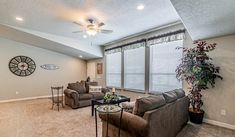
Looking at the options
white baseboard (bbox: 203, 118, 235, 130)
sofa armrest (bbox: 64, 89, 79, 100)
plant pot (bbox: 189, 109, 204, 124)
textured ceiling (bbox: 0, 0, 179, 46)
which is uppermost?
textured ceiling (bbox: 0, 0, 179, 46)

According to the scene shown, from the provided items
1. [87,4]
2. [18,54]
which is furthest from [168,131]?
[18,54]

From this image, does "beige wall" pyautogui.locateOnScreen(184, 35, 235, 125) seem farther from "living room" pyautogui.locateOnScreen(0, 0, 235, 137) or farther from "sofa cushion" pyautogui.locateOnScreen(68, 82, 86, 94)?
"sofa cushion" pyautogui.locateOnScreen(68, 82, 86, 94)

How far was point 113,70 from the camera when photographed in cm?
686

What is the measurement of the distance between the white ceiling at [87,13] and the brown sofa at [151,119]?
206 centimetres

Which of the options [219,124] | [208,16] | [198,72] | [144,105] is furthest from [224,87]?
[144,105]

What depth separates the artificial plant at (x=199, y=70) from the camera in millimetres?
3363

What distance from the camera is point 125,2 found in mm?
2965

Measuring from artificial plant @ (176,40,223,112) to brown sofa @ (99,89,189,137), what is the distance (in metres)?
0.97

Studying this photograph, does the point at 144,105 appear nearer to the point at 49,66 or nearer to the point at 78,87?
the point at 78,87

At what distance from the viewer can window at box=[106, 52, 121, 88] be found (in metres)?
6.55

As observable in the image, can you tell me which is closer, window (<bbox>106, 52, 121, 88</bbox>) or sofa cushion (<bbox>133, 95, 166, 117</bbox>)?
sofa cushion (<bbox>133, 95, 166, 117</bbox>)

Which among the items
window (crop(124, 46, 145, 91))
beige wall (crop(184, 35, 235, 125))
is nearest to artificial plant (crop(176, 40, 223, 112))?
beige wall (crop(184, 35, 235, 125))

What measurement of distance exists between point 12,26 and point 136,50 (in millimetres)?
4618

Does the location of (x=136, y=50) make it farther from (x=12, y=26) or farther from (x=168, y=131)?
(x=12, y=26)
